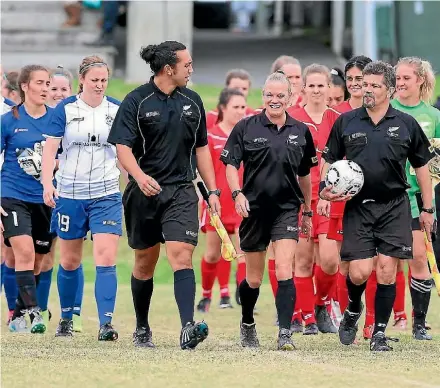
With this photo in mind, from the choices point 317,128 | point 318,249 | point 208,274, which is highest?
point 317,128

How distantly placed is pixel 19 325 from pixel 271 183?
303cm

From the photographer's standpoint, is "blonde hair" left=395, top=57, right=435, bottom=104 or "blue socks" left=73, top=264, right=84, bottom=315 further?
"blue socks" left=73, top=264, right=84, bottom=315

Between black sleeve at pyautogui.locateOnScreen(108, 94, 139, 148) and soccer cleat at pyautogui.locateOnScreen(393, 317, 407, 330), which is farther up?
black sleeve at pyautogui.locateOnScreen(108, 94, 139, 148)

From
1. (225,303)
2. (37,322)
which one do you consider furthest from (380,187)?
(225,303)

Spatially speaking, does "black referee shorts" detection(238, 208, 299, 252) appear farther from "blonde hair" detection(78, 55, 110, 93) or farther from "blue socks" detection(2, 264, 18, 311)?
"blue socks" detection(2, 264, 18, 311)

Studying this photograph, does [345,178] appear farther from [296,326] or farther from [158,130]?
[296,326]

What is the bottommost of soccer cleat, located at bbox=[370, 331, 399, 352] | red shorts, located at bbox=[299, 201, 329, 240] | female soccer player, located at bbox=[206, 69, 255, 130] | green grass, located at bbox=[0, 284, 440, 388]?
green grass, located at bbox=[0, 284, 440, 388]

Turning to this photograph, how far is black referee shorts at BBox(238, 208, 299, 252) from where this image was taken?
1009cm

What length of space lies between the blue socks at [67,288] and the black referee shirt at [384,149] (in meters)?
2.68

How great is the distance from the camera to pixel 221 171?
13.9 meters

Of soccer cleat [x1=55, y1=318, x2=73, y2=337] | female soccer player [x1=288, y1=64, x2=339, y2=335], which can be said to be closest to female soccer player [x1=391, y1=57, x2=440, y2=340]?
female soccer player [x1=288, y1=64, x2=339, y2=335]

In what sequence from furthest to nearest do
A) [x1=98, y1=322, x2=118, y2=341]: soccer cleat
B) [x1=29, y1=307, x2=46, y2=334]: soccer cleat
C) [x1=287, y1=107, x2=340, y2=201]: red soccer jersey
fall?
[x1=29, y1=307, x2=46, y2=334]: soccer cleat, [x1=287, y1=107, x2=340, y2=201]: red soccer jersey, [x1=98, y1=322, x2=118, y2=341]: soccer cleat

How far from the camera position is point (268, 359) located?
363 inches

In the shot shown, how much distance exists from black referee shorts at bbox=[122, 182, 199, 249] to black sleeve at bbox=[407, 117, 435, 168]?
1639 mm
